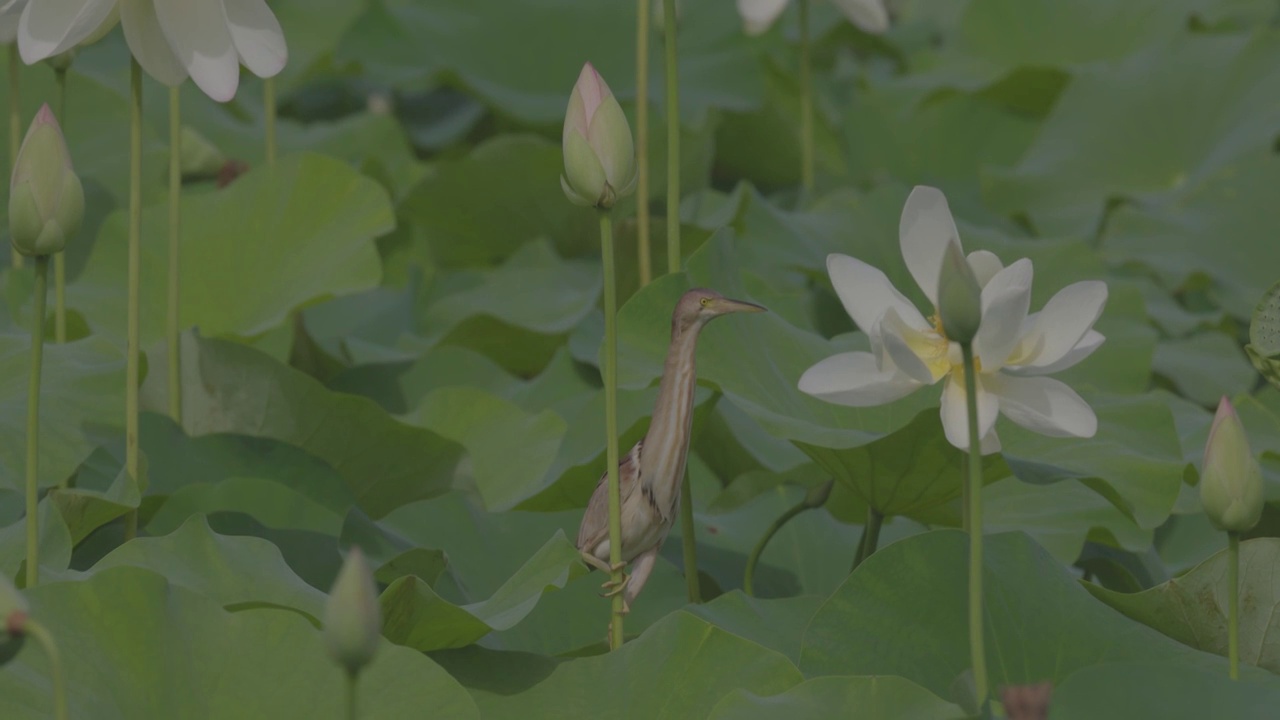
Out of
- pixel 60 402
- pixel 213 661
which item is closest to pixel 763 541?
pixel 213 661

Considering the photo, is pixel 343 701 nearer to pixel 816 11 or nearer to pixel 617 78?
pixel 617 78

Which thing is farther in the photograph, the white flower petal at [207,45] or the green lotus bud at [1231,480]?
the white flower petal at [207,45]

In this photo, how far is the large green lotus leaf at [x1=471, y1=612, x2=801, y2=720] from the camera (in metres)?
1.19

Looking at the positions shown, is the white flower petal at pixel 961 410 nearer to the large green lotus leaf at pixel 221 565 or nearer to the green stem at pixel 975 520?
the green stem at pixel 975 520

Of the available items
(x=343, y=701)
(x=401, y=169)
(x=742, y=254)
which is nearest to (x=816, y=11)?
(x=401, y=169)

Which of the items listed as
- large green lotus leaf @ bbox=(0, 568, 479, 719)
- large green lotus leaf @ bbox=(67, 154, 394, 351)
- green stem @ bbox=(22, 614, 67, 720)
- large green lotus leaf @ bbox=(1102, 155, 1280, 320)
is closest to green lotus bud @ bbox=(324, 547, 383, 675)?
green stem @ bbox=(22, 614, 67, 720)

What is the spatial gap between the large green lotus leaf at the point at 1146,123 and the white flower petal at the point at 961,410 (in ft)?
6.05

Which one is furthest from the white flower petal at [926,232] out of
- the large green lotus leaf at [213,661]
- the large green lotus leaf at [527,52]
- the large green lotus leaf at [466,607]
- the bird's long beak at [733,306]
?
the large green lotus leaf at [527,52]

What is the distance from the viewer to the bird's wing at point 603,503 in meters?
1.25

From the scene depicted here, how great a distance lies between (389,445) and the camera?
5.65ft

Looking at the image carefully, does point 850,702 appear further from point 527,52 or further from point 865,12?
point 527,52

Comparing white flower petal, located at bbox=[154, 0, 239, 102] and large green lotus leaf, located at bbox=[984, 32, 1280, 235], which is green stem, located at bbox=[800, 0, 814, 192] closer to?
large green lotus leaf, located at bbox=[984, 32, 1280, 235]

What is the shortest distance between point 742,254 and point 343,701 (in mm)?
1272

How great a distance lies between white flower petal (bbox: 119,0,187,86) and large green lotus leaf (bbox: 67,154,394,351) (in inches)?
29.2
